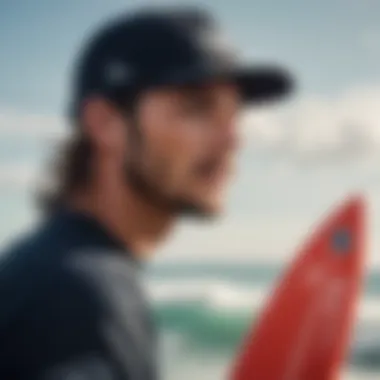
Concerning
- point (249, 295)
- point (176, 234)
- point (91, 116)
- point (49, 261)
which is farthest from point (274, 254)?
point (49, 261)

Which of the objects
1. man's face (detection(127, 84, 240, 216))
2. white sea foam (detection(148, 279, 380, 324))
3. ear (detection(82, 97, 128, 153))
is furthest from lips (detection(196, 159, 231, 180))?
white sea foam (detection(148, 279, 380, 324))

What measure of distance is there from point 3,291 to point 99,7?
0.59 metres

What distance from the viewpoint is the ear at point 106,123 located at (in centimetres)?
135

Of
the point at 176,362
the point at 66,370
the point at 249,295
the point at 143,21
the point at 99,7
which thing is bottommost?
the point at 66,370

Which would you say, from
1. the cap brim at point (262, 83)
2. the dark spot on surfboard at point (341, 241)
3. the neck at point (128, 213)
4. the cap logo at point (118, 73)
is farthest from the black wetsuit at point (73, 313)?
the dark spot on surfboard at point (341, 241)

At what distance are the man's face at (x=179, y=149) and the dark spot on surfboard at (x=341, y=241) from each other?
315 millimetres

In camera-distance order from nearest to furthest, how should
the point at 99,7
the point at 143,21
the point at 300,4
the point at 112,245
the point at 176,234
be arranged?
1. the point at 112,245
2. the point at 143,21
3. the point at 176,234
4. the point at 99,7
5. the point at 300,4

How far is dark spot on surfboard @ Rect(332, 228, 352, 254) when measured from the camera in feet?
5.23

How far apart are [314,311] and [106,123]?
0.50m

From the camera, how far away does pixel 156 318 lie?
1.47 meters

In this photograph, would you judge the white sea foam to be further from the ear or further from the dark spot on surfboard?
the ear

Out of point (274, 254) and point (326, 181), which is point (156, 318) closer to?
point (274, 254)

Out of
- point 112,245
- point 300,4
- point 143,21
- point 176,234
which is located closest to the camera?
point 112,245

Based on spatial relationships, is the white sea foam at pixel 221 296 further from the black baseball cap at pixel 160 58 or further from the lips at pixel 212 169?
the black baseball cap at pixel 160 58
